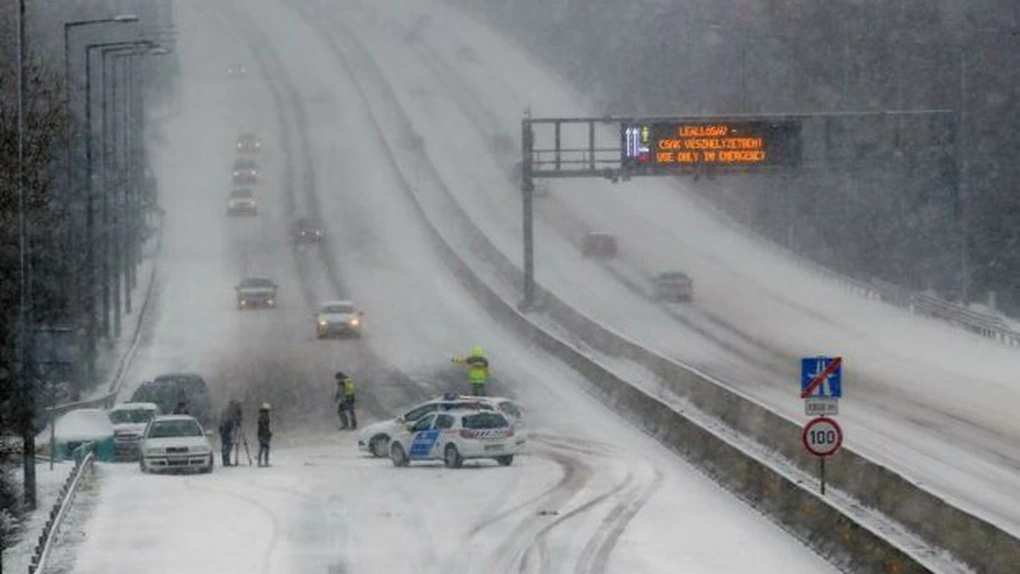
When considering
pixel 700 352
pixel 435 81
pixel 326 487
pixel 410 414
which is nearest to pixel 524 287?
pixel 700 352

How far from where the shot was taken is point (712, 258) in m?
94.2

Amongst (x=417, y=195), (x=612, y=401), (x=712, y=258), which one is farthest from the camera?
(x=417, y=195)

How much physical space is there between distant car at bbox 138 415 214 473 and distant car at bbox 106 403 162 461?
137 inches

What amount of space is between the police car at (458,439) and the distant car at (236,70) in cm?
11329

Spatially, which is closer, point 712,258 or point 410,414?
point 410,414

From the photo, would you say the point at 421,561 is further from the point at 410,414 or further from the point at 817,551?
the point at 410,414

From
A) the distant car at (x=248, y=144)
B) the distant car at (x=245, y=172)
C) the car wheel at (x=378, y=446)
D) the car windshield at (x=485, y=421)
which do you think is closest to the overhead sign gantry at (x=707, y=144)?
the car wheel at (x=378, y=446)

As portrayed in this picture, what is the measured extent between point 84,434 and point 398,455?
25.8ft

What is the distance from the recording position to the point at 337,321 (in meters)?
69.8

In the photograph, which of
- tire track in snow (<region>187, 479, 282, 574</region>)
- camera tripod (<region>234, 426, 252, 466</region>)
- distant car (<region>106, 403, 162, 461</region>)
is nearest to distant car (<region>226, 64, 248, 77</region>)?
camera tripod (<region>234, 426, 252, 466</region>)

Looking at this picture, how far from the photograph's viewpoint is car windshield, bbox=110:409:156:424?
47.2 metres

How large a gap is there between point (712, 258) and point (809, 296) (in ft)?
41.6

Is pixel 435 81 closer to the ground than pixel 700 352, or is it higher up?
higher up

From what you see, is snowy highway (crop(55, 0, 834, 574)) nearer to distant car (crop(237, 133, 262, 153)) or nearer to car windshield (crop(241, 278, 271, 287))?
car windshield (crop(241, 278, 271, 287))
